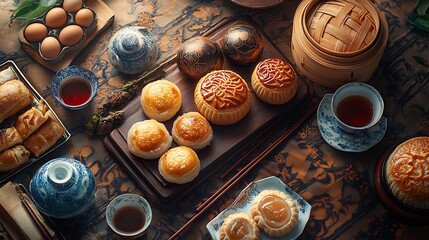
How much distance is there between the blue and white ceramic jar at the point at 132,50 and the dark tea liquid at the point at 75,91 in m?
0.17

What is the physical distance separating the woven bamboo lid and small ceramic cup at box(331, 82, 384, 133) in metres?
0.17

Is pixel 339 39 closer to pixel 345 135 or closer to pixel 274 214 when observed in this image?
pixel 345 135

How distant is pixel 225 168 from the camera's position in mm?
2473

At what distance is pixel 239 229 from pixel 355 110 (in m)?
0.76

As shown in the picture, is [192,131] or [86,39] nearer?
[192,131]

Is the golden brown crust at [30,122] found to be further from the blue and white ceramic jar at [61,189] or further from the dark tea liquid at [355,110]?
the dark tea liquid at [355,110]

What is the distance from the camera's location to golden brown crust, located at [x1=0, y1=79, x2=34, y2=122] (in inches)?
93.7

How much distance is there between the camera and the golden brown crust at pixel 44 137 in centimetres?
237

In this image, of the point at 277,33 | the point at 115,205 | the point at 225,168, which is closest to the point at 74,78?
Result: the point at 115,205

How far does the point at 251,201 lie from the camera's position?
237 centimetres

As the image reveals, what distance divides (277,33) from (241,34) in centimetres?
34

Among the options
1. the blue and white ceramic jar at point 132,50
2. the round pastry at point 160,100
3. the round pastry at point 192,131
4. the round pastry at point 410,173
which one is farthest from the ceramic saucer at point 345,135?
the blue and white ceramic jar at point 132,50

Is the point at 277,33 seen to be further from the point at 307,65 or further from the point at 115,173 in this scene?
the point at 115,173

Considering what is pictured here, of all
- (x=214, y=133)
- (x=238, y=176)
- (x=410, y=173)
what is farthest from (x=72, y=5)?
(x=410, y=173)
